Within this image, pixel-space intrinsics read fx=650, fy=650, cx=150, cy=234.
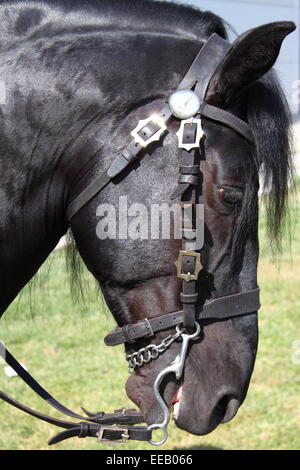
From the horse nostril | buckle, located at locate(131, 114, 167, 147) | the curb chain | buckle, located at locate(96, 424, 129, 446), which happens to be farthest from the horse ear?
buckle, located at locate(96, 424, 129, 446)

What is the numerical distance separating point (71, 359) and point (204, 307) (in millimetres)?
3273

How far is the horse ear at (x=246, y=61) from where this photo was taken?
5.72 ft

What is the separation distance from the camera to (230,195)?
1.82 metres

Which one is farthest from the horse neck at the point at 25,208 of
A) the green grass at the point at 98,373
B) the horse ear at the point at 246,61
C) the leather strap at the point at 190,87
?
the green grass at the point at 98,373

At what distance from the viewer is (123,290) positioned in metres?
1.90

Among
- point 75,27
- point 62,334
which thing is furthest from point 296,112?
point 75,27

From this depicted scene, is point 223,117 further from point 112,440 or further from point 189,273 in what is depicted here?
point 112,440

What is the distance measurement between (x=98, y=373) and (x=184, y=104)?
330 centimetres

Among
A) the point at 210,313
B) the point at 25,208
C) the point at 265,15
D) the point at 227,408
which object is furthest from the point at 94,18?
the point at 265,15

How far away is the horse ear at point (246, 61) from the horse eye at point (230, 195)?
250 mm

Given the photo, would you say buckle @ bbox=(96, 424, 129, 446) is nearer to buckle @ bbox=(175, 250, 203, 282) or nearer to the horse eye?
buckle @ bbox=(175, 250, 203, 282)

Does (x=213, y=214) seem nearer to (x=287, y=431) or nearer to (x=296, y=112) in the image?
(x=287, y=431)

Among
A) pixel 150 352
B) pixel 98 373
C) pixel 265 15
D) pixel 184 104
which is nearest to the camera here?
pixel 184 104

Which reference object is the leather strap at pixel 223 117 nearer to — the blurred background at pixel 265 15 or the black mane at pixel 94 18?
the black mane at pixel 94 18
